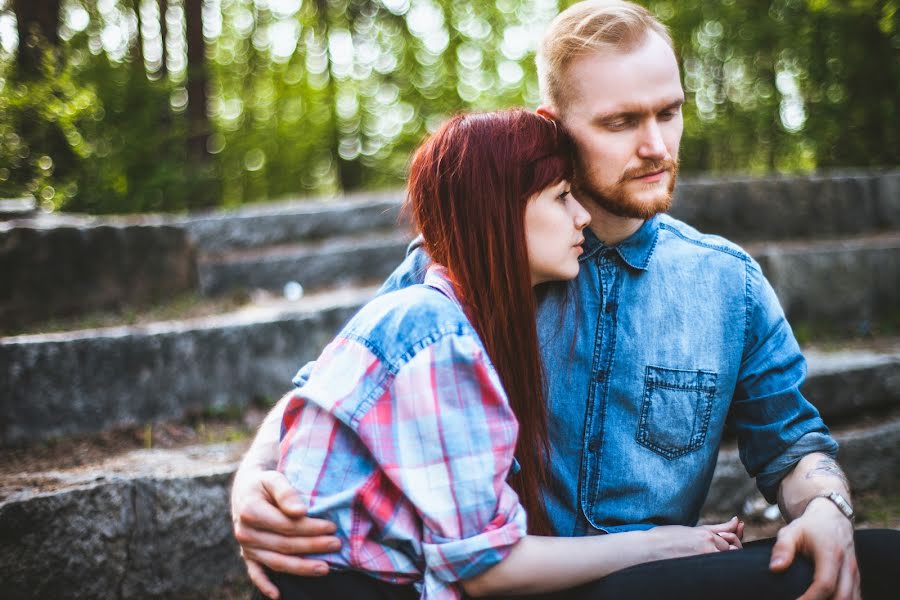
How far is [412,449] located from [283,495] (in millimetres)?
307

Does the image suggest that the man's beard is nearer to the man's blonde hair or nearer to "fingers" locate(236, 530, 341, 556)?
the man's blonde hair

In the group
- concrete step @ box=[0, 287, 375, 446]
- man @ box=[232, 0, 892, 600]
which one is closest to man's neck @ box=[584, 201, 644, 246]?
man @ box=[232, 0, 892, 600]

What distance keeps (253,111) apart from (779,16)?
11136mm

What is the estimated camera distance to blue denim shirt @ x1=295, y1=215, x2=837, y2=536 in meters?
1.83

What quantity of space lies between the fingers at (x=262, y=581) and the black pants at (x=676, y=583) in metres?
0.02

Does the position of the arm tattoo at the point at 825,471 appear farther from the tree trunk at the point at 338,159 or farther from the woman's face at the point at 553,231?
the tree trunk at the point at 338,159

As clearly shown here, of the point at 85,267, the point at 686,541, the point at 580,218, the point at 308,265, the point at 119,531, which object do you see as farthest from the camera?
the point at 308,265

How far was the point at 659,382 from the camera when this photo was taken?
73.2 inches

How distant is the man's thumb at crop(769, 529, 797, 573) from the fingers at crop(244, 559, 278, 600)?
1053mm

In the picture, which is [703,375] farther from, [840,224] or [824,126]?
[824,126]

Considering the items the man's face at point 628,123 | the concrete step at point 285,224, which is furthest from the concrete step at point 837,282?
the concrete step at point 285,224

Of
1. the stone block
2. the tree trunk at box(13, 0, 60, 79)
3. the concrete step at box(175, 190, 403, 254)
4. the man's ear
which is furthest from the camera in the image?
the concrete step at box(175, 190, 403, 254)

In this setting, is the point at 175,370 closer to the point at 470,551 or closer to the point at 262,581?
the point at 262,581

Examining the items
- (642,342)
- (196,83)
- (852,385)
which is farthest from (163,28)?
(642,342)
